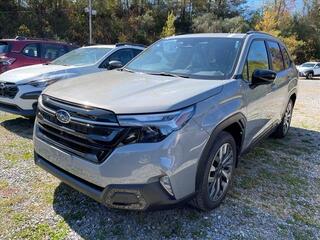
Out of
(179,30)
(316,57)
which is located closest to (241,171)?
(179,30)

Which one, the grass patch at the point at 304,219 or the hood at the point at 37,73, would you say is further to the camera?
the hood at the point at 37,73

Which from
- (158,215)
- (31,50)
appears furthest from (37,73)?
(158,215)

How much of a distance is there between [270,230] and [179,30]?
40.3 metres

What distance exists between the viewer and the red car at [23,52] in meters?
7.91

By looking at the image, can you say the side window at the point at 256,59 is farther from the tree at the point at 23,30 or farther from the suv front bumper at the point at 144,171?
the tree at the point at 23,30

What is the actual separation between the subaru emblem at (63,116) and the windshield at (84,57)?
3.94 metres

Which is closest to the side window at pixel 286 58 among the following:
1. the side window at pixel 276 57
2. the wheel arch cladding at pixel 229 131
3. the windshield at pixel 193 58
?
the side window at pixel 276 57

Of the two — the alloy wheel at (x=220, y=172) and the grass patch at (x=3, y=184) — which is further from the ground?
the alloy wheel at (x=220, y=172)

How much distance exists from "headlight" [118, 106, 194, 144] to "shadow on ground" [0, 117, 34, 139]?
3.34 meters

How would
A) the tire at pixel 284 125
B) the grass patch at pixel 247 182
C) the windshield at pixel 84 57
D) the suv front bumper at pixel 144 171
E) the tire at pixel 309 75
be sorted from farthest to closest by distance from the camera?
the tire at pixel 309 75 → the windshield at pixel 84 57 → the tire at pixel 284 125 → the grass patch at pixel 247 182 → the suv front bumper at pixel 144 171

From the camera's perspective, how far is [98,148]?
2541 millimetres

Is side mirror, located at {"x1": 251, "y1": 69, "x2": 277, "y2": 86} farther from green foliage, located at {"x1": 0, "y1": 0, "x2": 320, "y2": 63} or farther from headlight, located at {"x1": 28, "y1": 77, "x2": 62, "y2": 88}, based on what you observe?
green foliage, located at {"x1": 0, "y1": 0, "x2": 320, "y2": 63}

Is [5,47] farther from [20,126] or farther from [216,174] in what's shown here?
[216,174]

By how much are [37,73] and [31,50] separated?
9.94 feet
